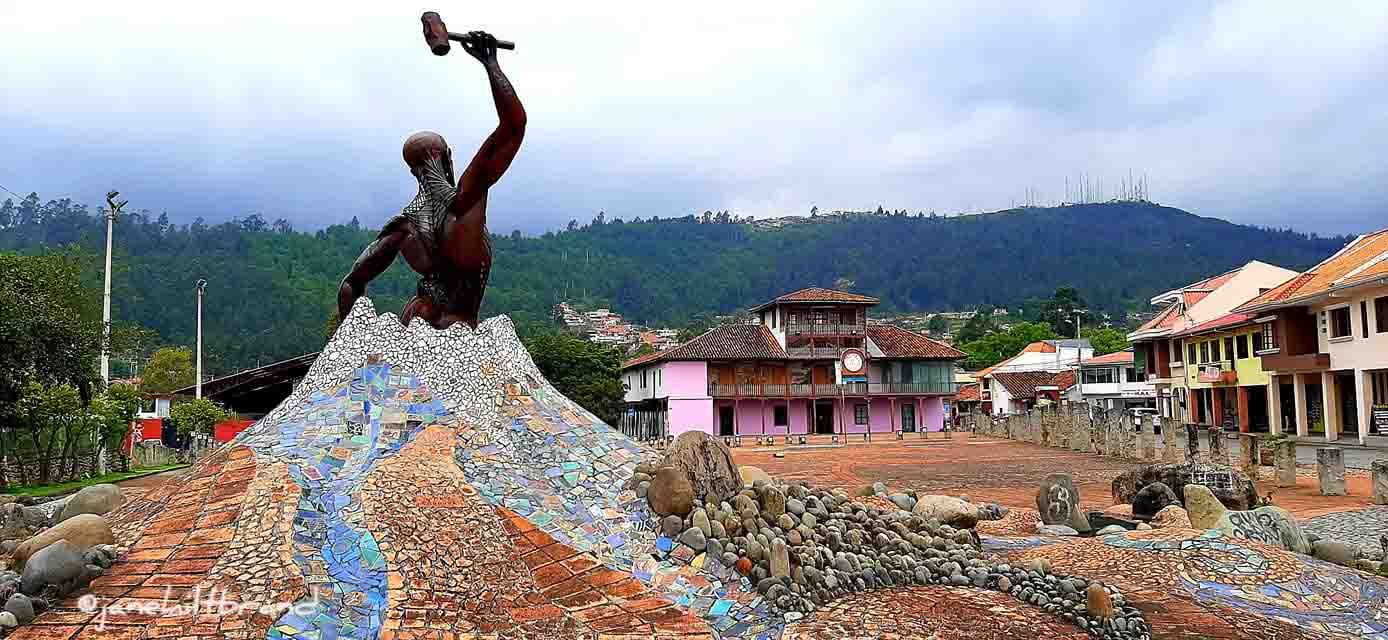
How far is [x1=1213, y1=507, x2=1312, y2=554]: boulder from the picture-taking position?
8555 millimetres

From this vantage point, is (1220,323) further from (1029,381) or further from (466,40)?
(466,40)

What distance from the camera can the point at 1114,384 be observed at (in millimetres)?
56281

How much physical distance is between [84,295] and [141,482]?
6.07m

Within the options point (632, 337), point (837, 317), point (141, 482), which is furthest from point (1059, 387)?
point (141, 482)

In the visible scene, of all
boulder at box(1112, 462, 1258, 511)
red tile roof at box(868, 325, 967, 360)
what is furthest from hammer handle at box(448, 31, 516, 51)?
red tile roof at box(868, 325, 967, 360)

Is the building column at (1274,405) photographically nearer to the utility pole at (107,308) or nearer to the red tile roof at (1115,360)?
the red tile roof at (1115,360)

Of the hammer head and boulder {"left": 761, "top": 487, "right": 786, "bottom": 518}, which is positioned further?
boulder {"left": 761, "top": 487, "right": 786, "bottom": 518}

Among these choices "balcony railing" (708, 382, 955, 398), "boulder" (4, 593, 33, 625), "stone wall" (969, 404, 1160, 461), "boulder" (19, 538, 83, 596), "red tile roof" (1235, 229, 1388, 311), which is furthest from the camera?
"balcony railing" (708, 382, 955, 398)

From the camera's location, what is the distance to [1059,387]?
2270 inches

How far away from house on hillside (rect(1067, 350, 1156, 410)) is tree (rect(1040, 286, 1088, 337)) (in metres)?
30.3

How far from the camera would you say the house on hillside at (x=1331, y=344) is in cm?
2673

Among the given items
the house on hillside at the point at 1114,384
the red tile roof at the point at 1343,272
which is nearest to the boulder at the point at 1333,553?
the red tile roof at the point at 1343,272

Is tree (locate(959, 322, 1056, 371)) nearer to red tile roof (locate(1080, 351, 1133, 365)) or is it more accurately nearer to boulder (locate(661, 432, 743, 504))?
red tile roof (locate(1080, 351, 1133, 365))

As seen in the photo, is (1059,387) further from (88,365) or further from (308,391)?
(308,391)
